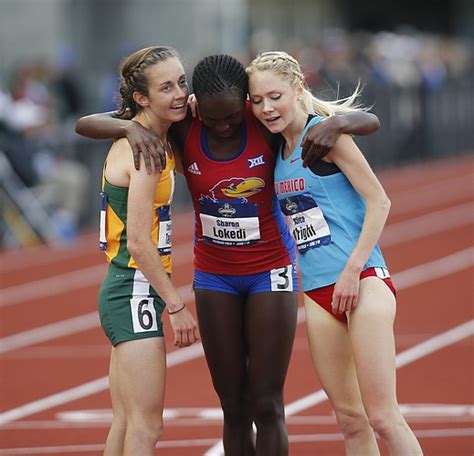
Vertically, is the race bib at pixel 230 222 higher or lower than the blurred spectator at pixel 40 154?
higher

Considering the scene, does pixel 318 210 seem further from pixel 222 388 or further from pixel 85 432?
pixel 85 432

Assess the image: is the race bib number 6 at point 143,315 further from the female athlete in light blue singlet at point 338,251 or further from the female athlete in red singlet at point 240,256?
the female athlete in light blue singlet at point 338,251

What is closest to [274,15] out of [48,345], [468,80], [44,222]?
[468,80]

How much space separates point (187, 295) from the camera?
13133 mm

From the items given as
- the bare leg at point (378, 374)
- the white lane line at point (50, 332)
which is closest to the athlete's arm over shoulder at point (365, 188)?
the bare leg at point (378, 374)

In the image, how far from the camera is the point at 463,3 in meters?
44.1

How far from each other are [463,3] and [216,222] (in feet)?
129

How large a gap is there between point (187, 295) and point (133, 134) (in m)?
7.36

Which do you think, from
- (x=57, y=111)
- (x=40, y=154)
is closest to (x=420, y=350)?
(x=40, y=154)

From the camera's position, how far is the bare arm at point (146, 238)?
5.69m

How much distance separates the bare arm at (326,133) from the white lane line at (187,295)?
6.02 m

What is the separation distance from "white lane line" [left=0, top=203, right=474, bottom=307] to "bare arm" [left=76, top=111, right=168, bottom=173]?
7.44 m

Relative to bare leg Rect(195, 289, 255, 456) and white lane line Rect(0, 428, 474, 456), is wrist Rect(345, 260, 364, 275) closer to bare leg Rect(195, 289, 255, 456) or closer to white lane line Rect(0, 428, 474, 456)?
bare leg Rect(195, 289, 255, 456)

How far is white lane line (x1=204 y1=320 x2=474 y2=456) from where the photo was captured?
8.68 m
